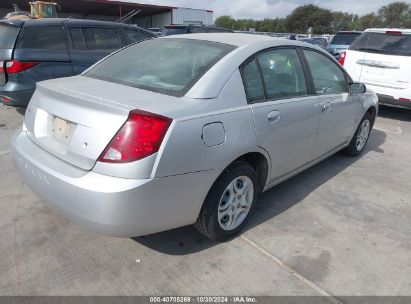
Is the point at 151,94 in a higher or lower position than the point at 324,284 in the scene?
higher

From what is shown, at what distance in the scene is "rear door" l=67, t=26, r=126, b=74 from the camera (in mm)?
6102

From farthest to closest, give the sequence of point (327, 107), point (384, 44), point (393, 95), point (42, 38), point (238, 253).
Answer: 1. point (384, 44)
2. point (393, 95)
3. point (42, 38)
4. point (327, 107)
5. point (238, 253)

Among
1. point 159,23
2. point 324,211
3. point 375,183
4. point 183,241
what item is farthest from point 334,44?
point 159,23

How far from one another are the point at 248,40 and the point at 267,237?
1661mm

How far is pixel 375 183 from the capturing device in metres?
4.30

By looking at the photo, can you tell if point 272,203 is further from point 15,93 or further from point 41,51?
point 41,51

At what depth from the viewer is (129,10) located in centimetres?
3934

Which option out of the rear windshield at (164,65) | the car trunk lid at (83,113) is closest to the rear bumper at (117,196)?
the car trunk lid at (83,113)

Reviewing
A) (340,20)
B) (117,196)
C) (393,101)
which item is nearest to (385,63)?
(393,101)

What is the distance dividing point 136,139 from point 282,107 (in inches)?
57.2

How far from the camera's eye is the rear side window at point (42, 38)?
555 centimetres

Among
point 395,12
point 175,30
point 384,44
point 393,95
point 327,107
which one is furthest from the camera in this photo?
point 395,12

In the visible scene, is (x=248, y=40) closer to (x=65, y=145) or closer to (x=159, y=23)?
(x=65, y=145)

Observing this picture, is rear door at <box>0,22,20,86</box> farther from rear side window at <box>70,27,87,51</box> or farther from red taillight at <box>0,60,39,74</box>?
rear side window at <box>70,27,87,51</box>
